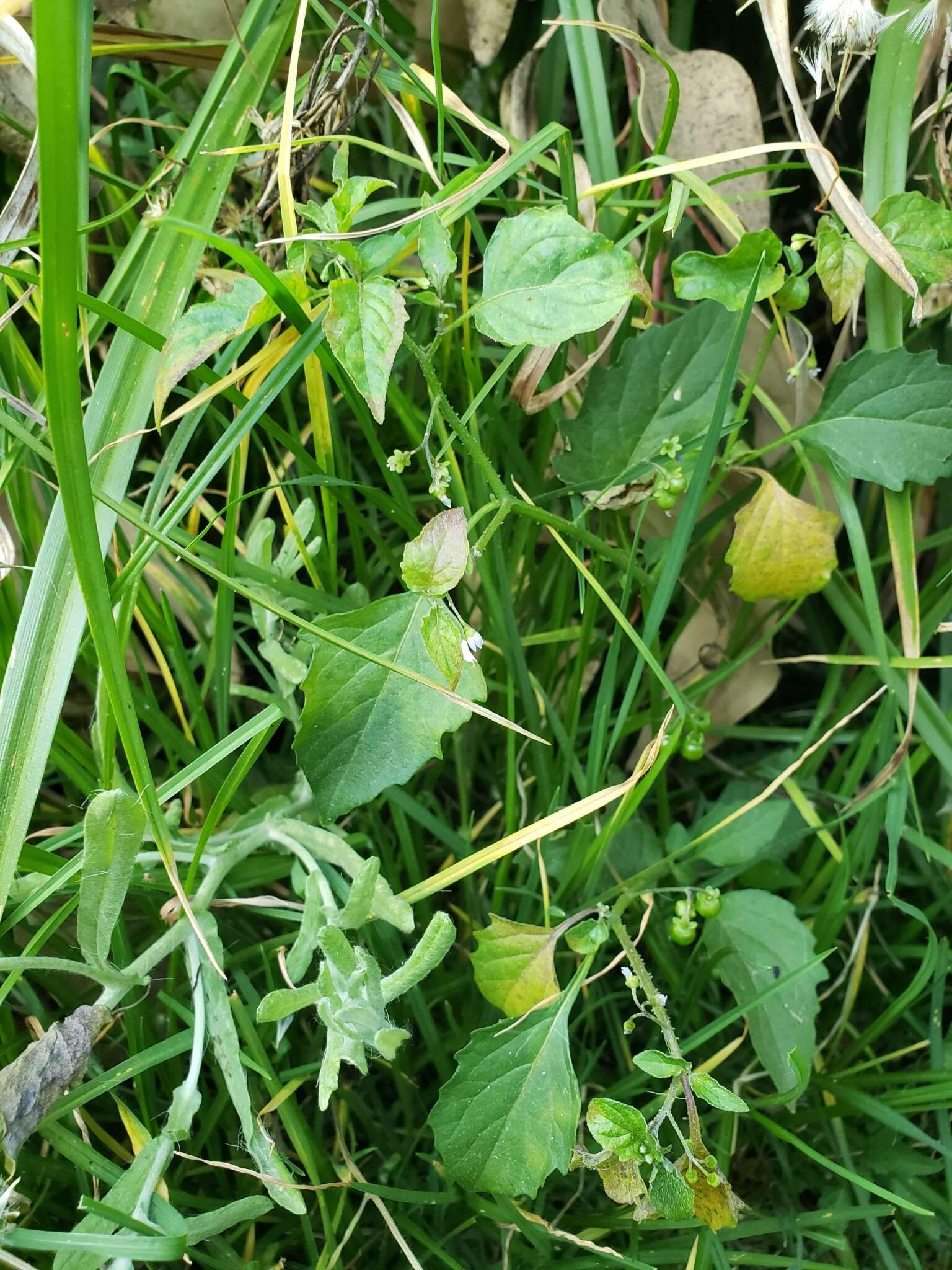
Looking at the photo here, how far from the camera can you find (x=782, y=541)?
87 cm

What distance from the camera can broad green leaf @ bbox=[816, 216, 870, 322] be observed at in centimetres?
81

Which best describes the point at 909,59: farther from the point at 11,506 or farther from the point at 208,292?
the point at 11,506

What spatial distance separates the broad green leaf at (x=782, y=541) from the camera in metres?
0.87

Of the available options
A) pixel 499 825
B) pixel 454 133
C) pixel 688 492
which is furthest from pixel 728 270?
pixel 499 825

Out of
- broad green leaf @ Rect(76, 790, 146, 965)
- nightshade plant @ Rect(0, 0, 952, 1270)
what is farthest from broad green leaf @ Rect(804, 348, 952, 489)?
broad green leaf @ Rect(76, 790, 146, 965)

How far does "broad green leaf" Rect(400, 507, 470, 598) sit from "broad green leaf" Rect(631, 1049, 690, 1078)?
1.32ft

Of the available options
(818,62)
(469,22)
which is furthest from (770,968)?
(469,22)

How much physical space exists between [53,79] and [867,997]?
1.22 m

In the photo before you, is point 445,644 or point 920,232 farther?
point 920,232

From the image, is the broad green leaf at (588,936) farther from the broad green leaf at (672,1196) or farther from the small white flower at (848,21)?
the small white flower at (848,21)

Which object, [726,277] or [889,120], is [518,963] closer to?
[726,277]

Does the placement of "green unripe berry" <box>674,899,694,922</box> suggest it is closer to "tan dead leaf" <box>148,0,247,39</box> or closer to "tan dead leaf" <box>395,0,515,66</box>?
"tan dead leaf" <box>395,0,515,66</box>

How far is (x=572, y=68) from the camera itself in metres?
0.89

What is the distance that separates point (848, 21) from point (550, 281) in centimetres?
41
